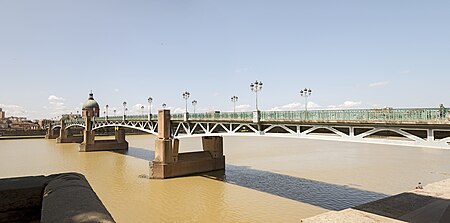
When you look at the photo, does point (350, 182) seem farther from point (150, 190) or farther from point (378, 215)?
point (150, 190)

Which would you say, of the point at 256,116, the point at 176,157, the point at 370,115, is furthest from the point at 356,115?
the point at 176,157

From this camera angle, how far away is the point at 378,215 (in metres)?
12.2

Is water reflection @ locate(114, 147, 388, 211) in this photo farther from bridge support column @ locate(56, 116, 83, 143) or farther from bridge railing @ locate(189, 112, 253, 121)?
bridge support column @ locate(56, 116, 83, 143)

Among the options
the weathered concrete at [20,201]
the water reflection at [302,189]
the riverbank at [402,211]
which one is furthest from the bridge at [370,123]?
the weathered concrete at [20,201]

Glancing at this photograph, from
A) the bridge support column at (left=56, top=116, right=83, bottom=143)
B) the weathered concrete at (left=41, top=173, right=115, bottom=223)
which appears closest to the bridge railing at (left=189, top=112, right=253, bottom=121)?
the weathered concrete at (left=41, top=173, right=115, bottom=223)

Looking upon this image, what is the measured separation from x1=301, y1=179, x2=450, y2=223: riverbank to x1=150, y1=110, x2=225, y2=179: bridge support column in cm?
1579

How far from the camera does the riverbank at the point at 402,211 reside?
456 inches

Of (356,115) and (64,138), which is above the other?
(356,115)

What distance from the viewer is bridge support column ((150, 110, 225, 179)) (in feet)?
81.5

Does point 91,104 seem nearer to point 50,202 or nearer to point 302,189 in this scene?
point 302,189

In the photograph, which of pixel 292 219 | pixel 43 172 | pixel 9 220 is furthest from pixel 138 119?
pixel 9 220

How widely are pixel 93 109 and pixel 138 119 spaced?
69874 millimetres

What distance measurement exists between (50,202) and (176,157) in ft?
75.5

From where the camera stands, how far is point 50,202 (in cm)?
327
